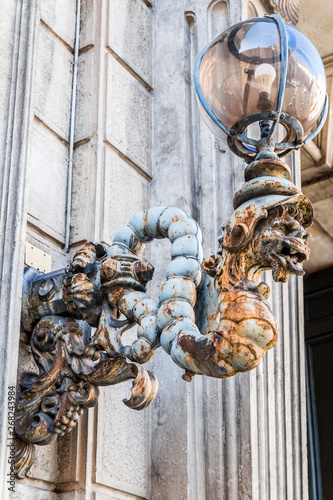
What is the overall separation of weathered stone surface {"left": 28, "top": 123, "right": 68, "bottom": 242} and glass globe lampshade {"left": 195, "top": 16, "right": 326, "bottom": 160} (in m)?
0.63

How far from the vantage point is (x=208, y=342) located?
1.83 metres

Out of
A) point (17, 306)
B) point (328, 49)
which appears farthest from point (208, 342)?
point (328, 49)

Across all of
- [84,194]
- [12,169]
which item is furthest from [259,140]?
[84,194]

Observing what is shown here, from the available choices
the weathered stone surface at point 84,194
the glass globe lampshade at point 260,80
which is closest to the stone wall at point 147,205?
the weathered stone surface at point 84,194

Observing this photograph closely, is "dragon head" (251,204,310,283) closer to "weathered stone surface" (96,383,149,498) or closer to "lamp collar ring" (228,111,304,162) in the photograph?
"lamp collar ring" (228,111,304,162)

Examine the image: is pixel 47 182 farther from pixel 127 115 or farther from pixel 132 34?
pixel 132 34

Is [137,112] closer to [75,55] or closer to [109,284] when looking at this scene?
[75,55]

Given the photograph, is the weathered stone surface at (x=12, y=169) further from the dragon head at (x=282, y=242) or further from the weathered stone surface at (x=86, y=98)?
the dragon head at (x=282, y=242)

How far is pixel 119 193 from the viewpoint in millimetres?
2801

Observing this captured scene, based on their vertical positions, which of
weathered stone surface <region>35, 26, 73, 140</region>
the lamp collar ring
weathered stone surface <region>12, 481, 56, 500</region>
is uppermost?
weathered stone surface <region>35, 26, 73, 140</region>

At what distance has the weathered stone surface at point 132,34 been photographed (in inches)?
120

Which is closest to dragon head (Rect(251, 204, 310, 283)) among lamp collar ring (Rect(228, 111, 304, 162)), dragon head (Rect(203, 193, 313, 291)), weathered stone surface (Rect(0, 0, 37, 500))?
dragon head (Rect(203, 193, 313, 291))

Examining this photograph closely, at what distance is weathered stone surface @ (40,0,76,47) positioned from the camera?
2.84m

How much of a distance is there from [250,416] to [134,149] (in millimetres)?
967
